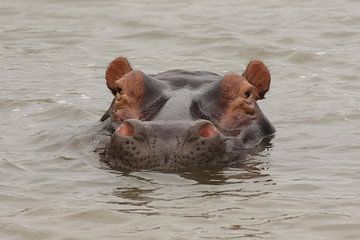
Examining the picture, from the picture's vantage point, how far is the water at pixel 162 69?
300 inches

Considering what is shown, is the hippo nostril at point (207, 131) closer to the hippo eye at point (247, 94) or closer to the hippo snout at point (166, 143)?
the hippo snout at point (166, 143)

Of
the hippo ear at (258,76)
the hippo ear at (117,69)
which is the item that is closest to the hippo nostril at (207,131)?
the hippo ear at (258,76)

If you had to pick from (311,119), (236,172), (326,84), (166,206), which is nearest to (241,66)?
(326,84)

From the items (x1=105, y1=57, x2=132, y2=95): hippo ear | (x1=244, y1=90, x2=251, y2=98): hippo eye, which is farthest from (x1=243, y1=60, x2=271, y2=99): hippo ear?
(x1=105, y1=57, x2=132, y2=95): hippo ear

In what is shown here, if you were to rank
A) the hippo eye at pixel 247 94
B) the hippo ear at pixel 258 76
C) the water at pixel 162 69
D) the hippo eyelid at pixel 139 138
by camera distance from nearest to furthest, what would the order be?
the water at pixel 162 69 → the hippo eyelid at pixel 139 138 → the hippo eye at pixel 247 94 → the hippo ear at pixel 258 76

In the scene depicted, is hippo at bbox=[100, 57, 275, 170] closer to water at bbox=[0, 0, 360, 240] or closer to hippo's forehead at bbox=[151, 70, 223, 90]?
hippo's forehead at bbox=[151, 70, 223, 90]

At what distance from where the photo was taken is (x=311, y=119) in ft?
36.9

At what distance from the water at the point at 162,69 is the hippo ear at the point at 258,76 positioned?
0.47m

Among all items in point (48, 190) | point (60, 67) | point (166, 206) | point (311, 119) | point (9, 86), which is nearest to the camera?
point (166, 206)

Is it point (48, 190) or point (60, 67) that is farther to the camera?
point (60, 67)

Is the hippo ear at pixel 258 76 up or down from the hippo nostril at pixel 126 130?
up

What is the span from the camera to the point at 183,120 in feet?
28.4

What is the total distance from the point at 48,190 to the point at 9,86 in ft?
14.4

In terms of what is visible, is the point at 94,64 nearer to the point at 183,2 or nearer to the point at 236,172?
the point at 183,2
